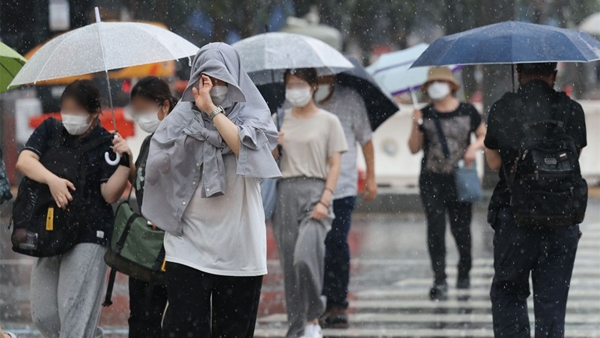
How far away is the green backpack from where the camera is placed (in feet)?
21.0

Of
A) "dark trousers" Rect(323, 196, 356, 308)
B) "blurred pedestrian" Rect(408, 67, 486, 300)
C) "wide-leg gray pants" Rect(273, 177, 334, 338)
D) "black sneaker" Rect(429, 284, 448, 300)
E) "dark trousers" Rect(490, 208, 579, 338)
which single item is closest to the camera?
"dark trousers" Rect(490, 208, 579, 338)

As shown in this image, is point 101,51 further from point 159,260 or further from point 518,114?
point 518,114

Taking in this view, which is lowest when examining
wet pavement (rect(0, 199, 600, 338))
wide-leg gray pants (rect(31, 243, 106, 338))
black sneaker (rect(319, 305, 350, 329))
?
wet pavement (rect(0, 199, 600, 338))

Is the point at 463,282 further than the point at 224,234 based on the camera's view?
Yes

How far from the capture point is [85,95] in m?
6.73

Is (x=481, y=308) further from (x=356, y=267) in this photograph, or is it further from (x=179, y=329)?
(x=179, y=329)

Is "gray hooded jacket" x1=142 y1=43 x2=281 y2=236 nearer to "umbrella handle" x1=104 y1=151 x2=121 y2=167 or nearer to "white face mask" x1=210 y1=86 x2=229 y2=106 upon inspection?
"white face mask" x1=210 y1=86 x2=229 y2=106

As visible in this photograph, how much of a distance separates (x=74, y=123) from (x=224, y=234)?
4.48 ft

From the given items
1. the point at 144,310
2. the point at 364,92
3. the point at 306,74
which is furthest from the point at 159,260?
the point at 364,92

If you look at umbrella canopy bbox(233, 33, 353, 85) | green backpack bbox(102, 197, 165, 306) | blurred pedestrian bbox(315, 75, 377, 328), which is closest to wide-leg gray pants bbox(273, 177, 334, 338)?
umbrella canopy bbox(233, 33, 353, 85)

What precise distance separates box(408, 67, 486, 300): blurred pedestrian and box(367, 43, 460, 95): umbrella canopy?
1010 mm

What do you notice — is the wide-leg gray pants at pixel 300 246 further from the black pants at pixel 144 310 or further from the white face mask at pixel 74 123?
the white face mask at pixel 74 123

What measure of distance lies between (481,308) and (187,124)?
4.67m

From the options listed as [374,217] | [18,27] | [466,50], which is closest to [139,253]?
[466,50]
